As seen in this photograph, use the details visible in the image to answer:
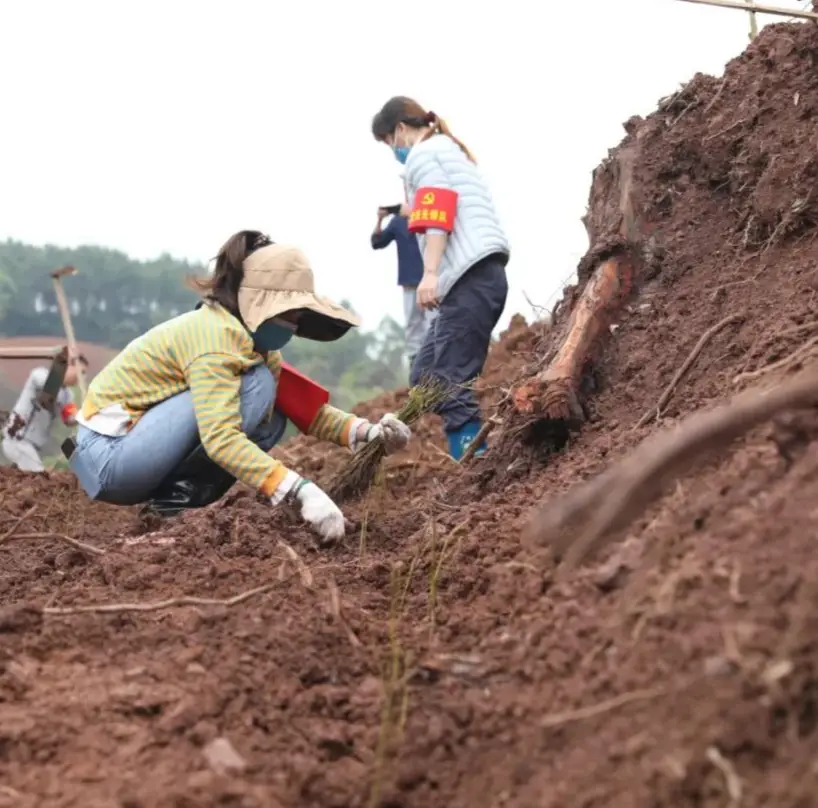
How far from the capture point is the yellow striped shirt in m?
2.39

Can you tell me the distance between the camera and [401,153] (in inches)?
147

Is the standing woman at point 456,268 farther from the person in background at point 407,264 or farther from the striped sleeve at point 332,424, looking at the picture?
the person in background at point 407,264

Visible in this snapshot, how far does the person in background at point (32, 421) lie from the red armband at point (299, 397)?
228 centimetres

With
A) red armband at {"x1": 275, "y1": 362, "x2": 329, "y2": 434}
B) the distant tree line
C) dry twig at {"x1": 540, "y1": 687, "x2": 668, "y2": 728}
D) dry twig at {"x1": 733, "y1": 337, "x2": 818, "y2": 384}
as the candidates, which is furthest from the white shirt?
dry twig at {"x1": 540, "y1": 687, "x2": 668, "y2": 728}

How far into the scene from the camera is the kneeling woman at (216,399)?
7.88 ft

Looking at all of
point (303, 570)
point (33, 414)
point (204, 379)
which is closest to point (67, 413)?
point (33, 414)

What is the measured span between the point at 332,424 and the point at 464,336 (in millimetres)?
646

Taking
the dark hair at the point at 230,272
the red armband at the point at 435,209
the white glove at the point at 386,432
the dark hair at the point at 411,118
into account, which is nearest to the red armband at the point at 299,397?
the white glove at the point at 386,432

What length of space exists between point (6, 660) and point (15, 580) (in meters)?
0.65

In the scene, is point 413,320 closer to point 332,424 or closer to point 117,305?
point 332,424

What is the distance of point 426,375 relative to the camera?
10.9 feet

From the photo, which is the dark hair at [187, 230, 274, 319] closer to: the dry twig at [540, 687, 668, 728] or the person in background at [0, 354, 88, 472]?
the dry twig at [540, 687, 668, 728]

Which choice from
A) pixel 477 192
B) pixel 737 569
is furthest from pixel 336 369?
pixel 737 569

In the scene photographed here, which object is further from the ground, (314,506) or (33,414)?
(314,506)
